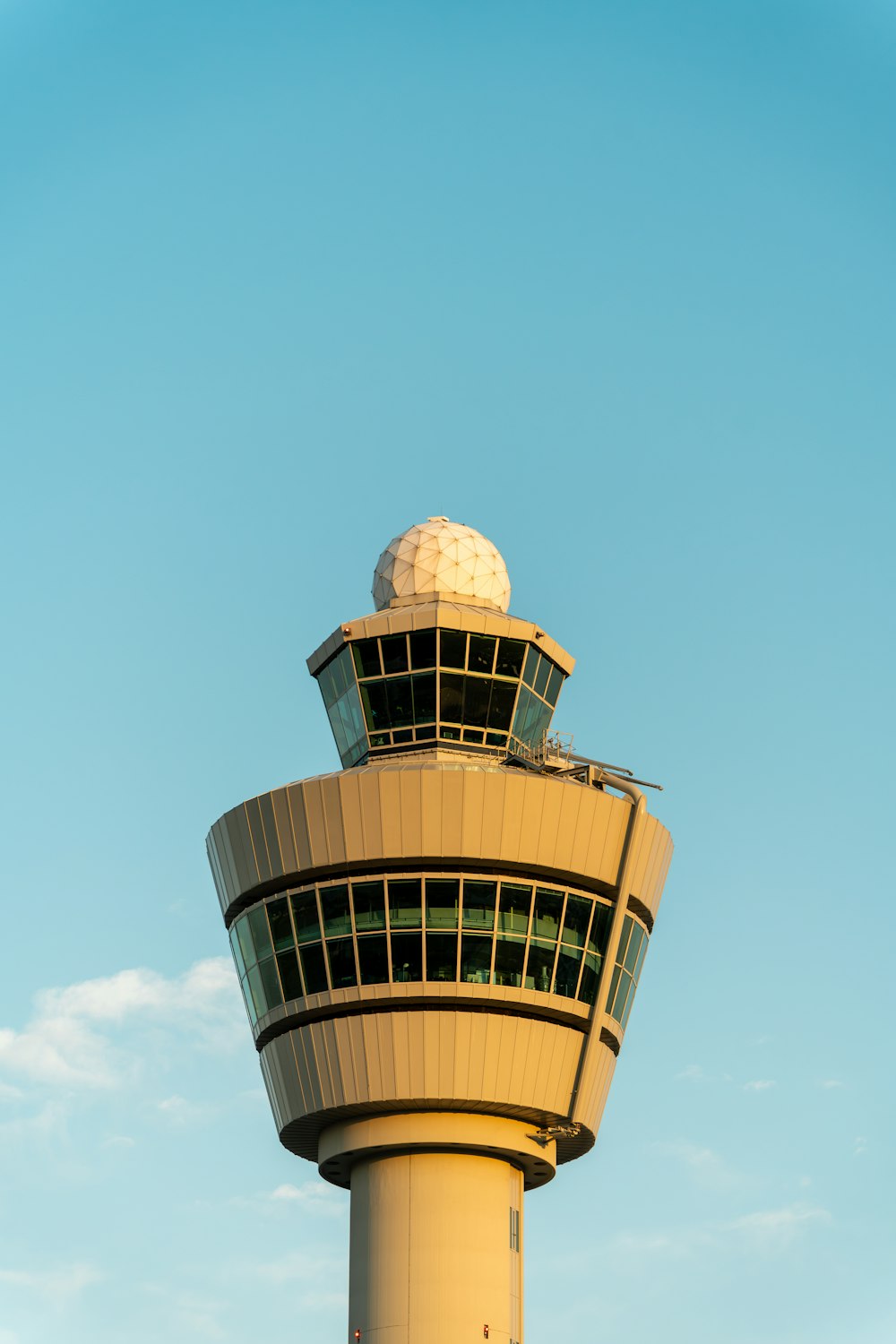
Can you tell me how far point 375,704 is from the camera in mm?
57000

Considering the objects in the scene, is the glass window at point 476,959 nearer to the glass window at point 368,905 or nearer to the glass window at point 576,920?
the glass window at point 368,905

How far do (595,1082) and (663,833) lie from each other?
25.9 ft

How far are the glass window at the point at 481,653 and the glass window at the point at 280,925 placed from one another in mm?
9498

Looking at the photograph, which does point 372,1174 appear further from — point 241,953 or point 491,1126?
point 241,953

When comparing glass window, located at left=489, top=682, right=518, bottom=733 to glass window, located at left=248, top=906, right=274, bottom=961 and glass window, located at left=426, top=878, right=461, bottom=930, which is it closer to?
glass window, located at left=426, top=878, right=461, bottom=930

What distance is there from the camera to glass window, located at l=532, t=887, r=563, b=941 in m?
51.4

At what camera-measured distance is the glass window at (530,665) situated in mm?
56969

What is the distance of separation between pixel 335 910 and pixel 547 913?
598 centimetres

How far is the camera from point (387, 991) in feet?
165

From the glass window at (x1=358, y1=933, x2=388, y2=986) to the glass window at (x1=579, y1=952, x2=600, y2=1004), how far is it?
5734 millimetres

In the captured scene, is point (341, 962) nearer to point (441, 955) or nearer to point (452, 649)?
point (441, 955)

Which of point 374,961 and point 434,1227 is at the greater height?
point 374,961

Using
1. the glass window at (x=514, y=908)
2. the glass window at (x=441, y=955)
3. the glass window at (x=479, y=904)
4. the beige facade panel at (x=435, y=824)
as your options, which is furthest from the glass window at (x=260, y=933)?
the glass window at (x=514, y=908)

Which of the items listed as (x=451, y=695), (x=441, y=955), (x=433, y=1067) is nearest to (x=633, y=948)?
(x=441, y=955)
